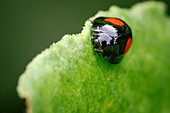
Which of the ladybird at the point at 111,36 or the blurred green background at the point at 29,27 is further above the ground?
the blurred green background at the point at 29,27

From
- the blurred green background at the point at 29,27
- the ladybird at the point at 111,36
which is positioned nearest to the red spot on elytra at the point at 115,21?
the ladybird at the point at 111,36

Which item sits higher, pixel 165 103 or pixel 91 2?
pixel 91 2

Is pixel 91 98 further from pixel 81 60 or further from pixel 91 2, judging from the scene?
pixel 91 2

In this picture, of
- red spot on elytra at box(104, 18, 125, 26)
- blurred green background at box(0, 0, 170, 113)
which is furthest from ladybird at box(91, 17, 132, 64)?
blurred green background at box(0, 0, 170, 113)

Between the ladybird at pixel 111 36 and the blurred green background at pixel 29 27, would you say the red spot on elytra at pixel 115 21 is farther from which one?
the blurred green background at pixel 29 27

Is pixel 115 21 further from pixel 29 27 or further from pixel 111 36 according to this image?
pixel 29 27

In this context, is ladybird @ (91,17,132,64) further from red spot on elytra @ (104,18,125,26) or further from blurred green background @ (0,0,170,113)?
blurred green background @ (0,0,170,113)

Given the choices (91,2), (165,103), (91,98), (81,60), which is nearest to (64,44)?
(81,60)
